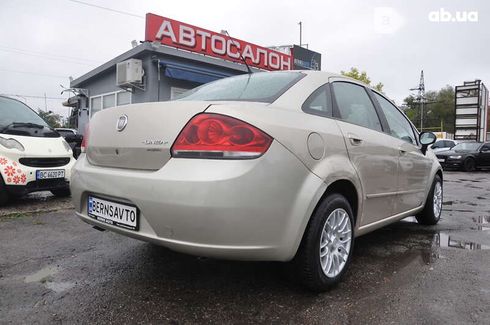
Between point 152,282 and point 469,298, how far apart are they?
2017mm

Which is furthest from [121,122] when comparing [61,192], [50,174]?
[61,192]

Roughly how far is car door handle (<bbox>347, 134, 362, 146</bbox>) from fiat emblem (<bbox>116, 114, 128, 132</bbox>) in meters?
1.49

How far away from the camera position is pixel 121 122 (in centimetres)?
243

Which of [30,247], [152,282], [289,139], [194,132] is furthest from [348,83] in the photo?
[30,247]

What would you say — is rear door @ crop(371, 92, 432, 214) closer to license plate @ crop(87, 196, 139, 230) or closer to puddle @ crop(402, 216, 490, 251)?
puddle @ crop(402, 216, 490, 251)

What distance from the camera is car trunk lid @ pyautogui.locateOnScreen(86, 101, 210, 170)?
215 cm

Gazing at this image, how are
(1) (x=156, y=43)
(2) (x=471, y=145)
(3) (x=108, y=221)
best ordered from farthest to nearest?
(2) (x=471, y=145) → (1) (x=156, y=43) → (3) (x=108, y=221)

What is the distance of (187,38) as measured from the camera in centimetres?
1195

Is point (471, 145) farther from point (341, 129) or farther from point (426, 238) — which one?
point (341, 129)

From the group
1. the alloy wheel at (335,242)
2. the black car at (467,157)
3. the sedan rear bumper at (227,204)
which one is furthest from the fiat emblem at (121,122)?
the black car at (467,157)

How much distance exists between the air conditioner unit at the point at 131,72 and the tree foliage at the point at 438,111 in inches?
2381

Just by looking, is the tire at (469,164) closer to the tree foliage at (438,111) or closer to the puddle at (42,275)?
the puddle at (42,275)

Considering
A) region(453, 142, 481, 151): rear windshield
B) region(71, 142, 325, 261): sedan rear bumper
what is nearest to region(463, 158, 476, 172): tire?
region(453, 142, 481, 151): rear windshield

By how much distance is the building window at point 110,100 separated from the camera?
13.3 m
